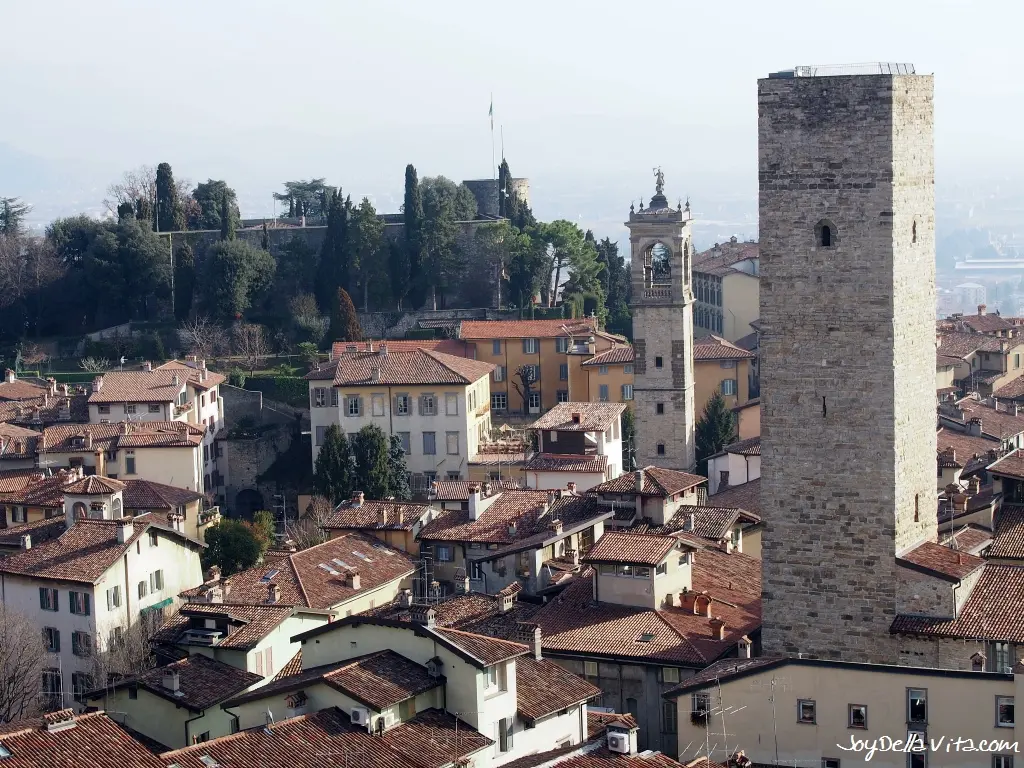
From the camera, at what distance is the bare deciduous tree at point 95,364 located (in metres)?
65.0

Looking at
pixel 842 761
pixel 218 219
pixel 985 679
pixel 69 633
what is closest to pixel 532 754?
pixel 842 761

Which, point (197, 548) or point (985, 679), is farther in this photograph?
point (197, 548)

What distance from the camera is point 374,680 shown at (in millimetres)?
25766

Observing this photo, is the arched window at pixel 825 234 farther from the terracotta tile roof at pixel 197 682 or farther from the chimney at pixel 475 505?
the chimney at pixel 475 505

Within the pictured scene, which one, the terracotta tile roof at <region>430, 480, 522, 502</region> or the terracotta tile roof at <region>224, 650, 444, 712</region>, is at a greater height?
the terracotta tile roof at <region>224, 650, 444, 712</region>

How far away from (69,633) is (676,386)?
19.8 m

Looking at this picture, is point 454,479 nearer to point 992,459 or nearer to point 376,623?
point 992,459

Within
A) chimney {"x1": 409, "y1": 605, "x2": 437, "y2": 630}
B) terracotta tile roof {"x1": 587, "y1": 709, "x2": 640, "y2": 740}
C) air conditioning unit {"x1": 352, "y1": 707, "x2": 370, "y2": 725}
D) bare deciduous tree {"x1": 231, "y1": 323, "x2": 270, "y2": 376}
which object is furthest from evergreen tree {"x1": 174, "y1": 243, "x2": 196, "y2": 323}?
air conditioning unit {"x1": 352, "y1": 707, "x2": 370, "y2": 725}

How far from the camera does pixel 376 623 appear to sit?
27375 millimetres

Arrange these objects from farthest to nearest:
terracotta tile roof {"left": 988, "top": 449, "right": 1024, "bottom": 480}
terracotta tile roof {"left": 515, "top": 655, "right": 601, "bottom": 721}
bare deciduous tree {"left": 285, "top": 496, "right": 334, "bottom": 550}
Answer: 1. bare deciduous tree {"left": 285, "top": 496, "right": 334, "bottom": 550}
2. terracotta tile roof {"left": 988, "top": 449, "right": 1024, "bottom": 480}
3. terracotta tile roof {"left": 515, "top": 655, "right": 601, "bottom": 721}

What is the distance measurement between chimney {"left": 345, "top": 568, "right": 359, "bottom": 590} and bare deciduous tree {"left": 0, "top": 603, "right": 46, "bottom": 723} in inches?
229

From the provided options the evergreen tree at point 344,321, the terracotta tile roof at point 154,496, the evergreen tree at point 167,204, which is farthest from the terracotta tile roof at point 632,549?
the evergreen tree at point 167,204

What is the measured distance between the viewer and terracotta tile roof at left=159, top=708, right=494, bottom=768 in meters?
23.6

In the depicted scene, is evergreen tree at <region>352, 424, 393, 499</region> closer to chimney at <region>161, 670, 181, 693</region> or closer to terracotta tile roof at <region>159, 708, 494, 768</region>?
chimney at <region>161, 670, 181, 693</region>
